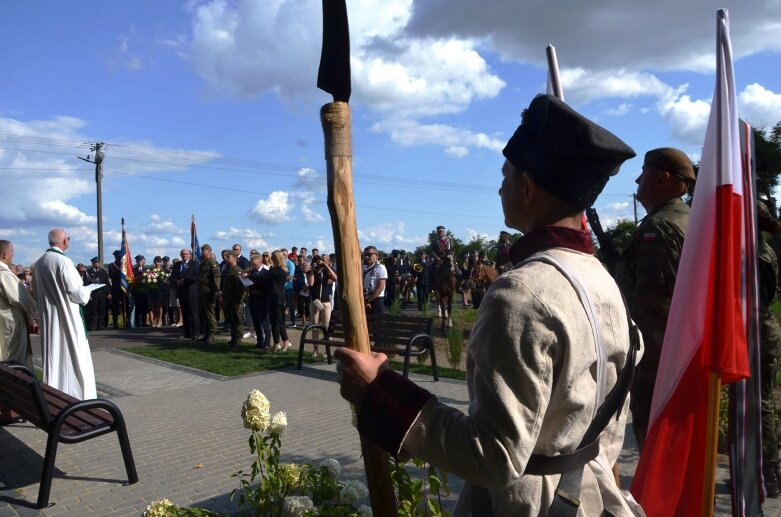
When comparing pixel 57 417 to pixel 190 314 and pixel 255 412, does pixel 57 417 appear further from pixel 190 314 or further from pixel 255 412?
pixel 190 314

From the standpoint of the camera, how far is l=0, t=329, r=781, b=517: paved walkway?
16.4ft

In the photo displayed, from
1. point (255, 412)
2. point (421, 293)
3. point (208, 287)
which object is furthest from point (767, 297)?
point (421, 293)

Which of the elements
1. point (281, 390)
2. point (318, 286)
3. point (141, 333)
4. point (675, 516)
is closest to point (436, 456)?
point (675, 516)

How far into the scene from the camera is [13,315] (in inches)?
295

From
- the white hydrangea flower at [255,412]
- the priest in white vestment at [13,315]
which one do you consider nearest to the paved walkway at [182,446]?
the priest in white vestment at [13,315]

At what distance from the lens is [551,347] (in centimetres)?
140

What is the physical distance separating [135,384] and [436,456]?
942cm

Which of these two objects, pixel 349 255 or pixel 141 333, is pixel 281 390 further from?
pixel 141 333

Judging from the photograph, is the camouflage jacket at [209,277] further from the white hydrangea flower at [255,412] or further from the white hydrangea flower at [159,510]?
the white hydrangea flower at [159,510]

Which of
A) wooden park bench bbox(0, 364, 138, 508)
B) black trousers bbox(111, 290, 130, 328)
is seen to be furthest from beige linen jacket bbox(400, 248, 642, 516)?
black trousers bbox(111, 290, 130, 328)

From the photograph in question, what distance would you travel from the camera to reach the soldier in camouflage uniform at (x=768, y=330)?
13.7 feet

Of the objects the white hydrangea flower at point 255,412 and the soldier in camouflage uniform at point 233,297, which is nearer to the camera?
the white hydrangea flower at point 255,412

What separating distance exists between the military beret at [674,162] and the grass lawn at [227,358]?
19.4 feet

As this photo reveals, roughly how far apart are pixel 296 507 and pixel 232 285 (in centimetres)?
1117
